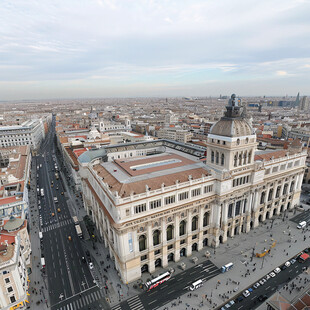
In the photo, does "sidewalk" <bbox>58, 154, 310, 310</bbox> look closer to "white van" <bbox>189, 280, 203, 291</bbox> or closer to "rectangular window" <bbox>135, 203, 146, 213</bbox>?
"white van" <bbox>189, 280, 203, 291</bbox>

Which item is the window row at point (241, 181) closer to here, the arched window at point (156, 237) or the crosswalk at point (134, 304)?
the arched window at point (156, 237)

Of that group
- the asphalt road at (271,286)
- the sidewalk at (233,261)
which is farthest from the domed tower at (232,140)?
the asphalt road at (271,286)

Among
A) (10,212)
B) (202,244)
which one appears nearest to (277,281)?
(202,244)

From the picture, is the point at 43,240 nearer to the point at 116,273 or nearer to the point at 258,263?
the point at 116,273

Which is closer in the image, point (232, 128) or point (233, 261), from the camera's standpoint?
point (232, 128)

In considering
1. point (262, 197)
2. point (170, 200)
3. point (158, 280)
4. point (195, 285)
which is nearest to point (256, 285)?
point (195, 285)

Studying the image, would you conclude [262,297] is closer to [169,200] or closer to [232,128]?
[169,200]
